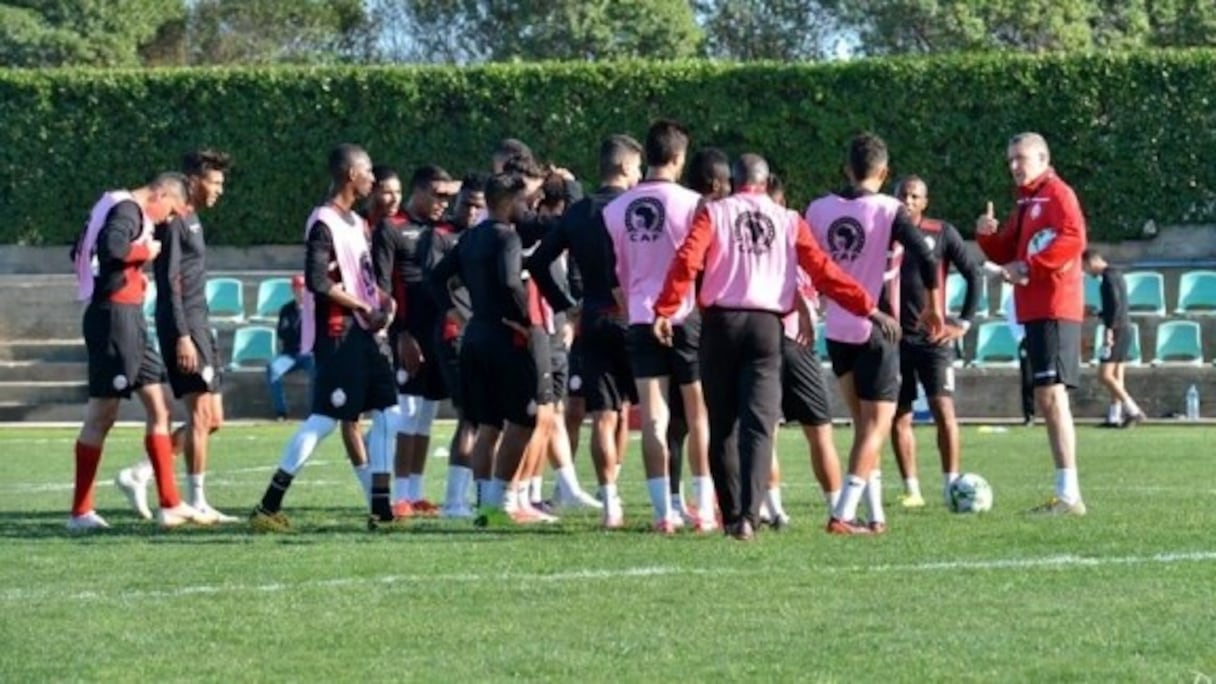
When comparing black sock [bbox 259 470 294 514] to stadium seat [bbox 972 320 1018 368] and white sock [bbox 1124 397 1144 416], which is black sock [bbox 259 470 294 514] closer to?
white sock [bbox 1124 397 1144 416]

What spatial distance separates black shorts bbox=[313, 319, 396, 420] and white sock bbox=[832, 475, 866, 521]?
2695mm

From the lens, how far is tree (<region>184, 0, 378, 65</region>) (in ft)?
201

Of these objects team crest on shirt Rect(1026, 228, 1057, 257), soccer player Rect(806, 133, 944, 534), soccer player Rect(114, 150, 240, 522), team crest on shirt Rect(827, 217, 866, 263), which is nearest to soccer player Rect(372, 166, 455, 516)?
soccer player Rect(114, 150, 240, 522)

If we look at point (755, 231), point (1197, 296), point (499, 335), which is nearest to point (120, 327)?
point (499, 335)

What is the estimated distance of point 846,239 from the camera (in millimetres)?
15055

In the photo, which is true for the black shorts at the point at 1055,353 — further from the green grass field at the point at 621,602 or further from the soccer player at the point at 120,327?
the soccer player at the point at 120,327

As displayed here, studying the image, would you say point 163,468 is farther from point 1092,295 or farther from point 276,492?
point 1092,295

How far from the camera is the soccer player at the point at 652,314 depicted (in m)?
14.7

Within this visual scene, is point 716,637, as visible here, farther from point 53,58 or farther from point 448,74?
point 53,58

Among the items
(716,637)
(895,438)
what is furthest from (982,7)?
(716,637)

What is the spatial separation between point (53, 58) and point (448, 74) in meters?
17.8

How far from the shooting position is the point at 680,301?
1402cm

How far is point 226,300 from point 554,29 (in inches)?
803

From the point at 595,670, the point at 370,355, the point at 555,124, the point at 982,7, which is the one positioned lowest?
the point at 595,670
